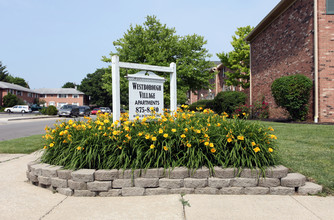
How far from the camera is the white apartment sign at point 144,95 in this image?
500 centimetres

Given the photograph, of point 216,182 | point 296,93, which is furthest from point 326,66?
point 216,182

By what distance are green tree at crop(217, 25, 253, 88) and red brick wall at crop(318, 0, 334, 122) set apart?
1641cm

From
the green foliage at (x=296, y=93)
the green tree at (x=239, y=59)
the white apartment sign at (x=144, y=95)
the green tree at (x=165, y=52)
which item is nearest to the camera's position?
the white apartment sign at (x=144, y=95)

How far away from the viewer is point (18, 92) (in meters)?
63.9

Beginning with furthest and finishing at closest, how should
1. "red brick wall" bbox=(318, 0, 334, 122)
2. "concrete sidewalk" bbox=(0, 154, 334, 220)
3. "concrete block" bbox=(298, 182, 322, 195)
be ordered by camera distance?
1. "red brick wall" bbox=(318, 0, 334, 122)
2. "concrete block" bbox=(298, 182, 322, 195)
3. "concrete sidewalk" bbox=(0, 154, 334, 220)

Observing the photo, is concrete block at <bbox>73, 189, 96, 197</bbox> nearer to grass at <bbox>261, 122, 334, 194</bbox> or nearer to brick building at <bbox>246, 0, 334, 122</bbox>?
grass at <bbox>261, 122, 334, 194</bbox>

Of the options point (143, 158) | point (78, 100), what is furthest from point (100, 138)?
point (78, 100)

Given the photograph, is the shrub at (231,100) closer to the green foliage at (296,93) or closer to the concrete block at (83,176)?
the green foliage at (296,93)

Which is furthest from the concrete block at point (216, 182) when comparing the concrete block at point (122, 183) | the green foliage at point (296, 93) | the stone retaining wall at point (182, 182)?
the green foliage at point (296, 93)

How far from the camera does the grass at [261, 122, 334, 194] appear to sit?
13.4 ft

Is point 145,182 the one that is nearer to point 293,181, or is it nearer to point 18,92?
point 293,181

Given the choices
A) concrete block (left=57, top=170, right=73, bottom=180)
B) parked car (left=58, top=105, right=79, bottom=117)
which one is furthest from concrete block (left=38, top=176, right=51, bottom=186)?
parked car (left=58, top=105, right=79, bottom=117)

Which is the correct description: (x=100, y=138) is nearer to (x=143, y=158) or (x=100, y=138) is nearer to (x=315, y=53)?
(x=143, y=158)

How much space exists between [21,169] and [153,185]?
125 inches
